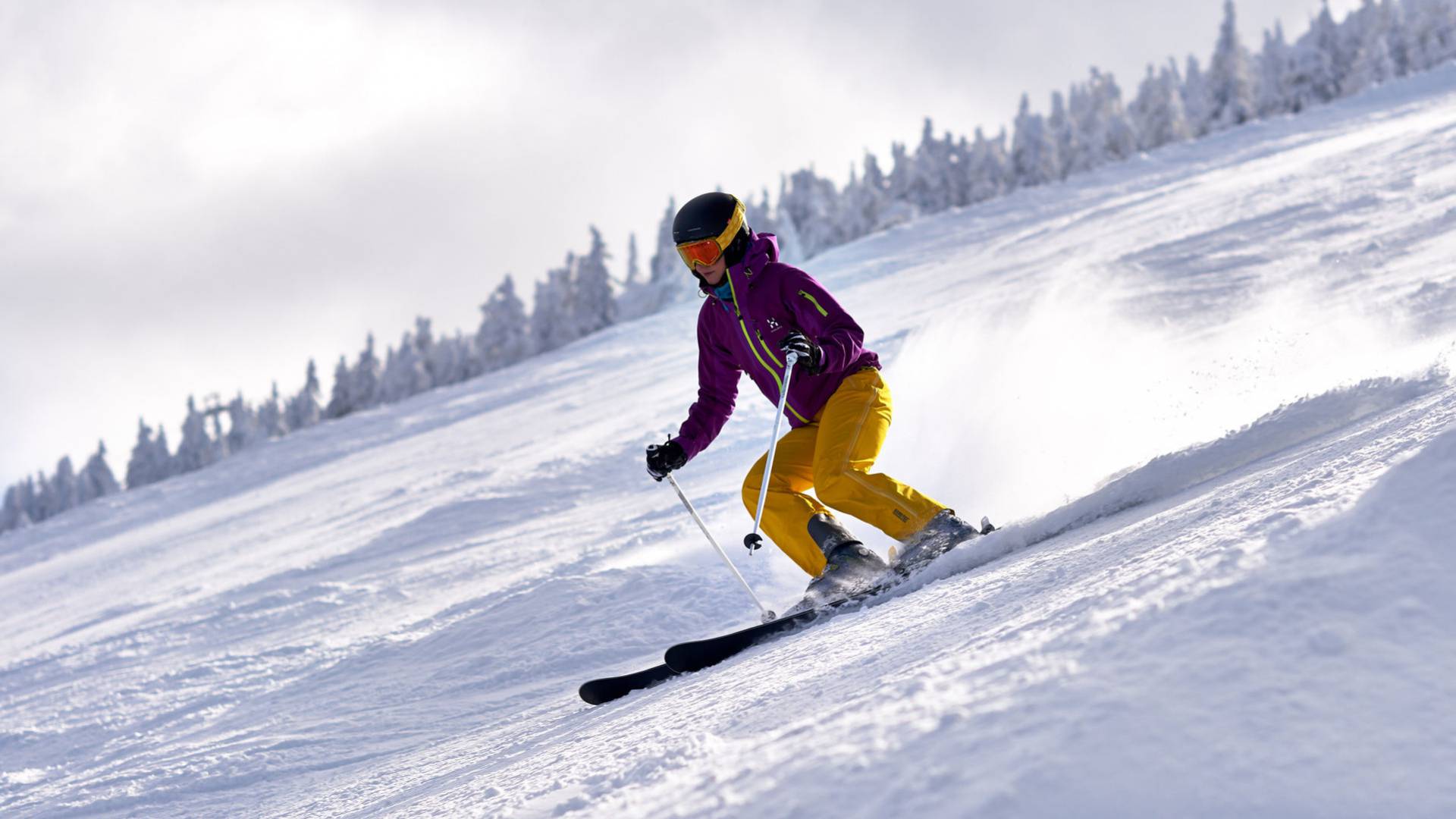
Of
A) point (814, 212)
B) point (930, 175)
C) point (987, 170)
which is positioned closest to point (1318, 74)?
point (987, 170)

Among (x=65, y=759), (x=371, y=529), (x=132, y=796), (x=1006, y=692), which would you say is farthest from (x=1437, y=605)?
(x=371, y=529)

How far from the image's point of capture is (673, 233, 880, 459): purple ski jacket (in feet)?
14.5

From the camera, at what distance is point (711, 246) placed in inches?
174

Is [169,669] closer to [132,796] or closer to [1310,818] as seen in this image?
A: [132,796]

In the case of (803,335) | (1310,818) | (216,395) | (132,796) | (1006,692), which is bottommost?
(132,796)

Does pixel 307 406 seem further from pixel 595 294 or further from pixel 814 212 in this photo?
pixel 814 212

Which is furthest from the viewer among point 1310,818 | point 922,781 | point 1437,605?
point 1437,605

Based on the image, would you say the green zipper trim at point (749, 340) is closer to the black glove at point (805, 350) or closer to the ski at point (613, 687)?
the black glove at point (805, 350)

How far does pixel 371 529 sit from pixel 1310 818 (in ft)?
32.6

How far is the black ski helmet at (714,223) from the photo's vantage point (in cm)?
441

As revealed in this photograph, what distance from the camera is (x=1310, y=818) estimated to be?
125 centimetres

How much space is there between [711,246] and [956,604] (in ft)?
7.29

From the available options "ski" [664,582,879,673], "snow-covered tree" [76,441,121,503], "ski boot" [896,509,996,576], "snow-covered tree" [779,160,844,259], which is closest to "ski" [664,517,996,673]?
"ski" [664,582,879,673]

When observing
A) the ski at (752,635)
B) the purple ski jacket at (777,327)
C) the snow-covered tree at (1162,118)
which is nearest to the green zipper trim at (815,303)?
the purple ski jacket at (777,327)
